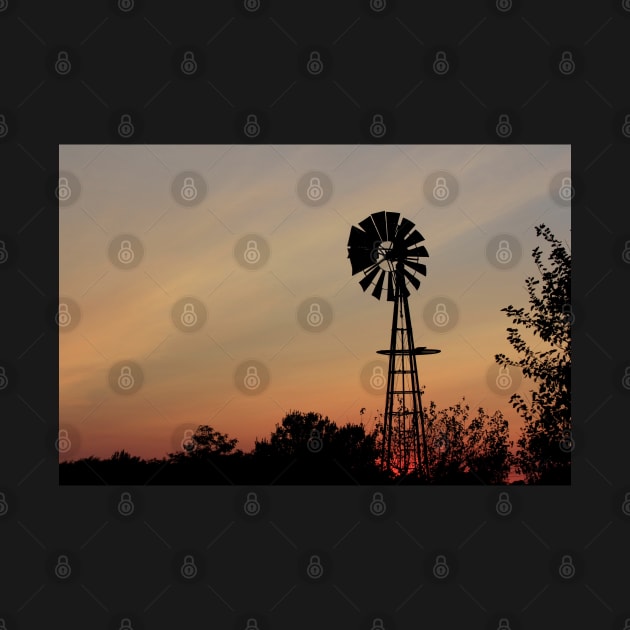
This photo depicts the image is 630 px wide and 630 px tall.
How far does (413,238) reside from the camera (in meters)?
23.3

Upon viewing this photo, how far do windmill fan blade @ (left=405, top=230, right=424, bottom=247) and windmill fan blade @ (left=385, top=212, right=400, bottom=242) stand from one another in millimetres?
396

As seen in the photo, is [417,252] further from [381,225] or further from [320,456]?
[320,456]

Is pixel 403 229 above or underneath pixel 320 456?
above

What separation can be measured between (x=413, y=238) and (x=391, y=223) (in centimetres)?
70

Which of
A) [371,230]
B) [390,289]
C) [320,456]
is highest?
[371,230]

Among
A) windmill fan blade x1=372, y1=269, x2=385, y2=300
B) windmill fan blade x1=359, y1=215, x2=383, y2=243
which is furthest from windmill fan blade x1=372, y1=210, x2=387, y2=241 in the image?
windmill fan blade x1=372, y1=269, x2=385, y2=300

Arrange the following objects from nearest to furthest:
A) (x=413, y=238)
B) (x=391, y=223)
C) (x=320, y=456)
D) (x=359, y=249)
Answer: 1. (x=320, y=456)
2. (x=359, y=249)
3. (x=391, y=223)
4. (x=413, y=238)

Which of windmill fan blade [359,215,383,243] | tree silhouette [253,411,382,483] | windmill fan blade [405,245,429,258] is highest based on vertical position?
windmill fan blade [359,215,383,243]

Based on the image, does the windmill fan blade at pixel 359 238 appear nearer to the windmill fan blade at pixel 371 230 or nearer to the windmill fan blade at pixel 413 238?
the windmill fan blade at pixel 371 230

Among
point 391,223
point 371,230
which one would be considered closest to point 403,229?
point 391,223

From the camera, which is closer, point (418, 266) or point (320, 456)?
point (320, 456)

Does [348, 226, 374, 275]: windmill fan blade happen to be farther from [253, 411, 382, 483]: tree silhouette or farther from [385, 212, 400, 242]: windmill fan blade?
[253, 411, 382, 483]: tree silhouette

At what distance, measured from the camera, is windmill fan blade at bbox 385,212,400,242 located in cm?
2278
